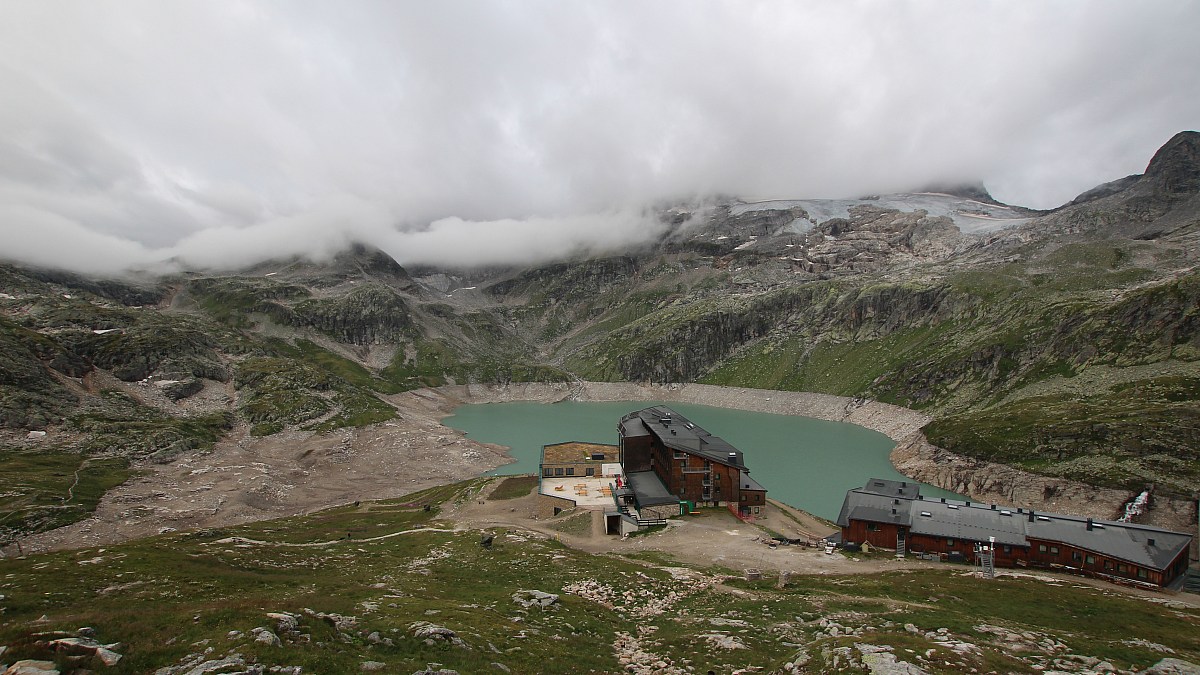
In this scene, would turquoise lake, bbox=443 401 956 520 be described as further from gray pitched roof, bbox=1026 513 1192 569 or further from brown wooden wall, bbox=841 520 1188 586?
gray pitched roof, bbox=1026 513 1192 569

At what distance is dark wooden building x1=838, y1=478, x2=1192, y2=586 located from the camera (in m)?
35.1

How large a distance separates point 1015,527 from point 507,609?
3881 centimetres

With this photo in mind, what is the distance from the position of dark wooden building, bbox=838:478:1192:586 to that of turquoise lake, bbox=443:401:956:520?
19233mm

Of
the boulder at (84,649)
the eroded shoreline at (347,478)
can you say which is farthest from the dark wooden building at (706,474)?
the boulder at (84,649)

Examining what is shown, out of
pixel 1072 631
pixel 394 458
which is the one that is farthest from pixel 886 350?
pixel 1072 631

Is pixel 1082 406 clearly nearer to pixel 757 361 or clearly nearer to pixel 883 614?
pixel 883 614

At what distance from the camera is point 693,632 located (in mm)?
21891

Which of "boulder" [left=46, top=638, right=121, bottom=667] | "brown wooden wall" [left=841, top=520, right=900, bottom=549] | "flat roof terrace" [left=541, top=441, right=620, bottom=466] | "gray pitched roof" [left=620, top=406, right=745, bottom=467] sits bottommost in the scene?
"flat roof terrace" [left=541, top=441, right=620, bottom=466]

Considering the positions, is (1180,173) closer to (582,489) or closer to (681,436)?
(681,436)

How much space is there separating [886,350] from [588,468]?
Result: 13182 centimetres

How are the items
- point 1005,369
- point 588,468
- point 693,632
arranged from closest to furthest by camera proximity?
point 693,632, point 588,468, point 1005,369

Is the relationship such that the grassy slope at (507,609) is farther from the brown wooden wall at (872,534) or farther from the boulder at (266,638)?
the brown wooden wall at (872,534)

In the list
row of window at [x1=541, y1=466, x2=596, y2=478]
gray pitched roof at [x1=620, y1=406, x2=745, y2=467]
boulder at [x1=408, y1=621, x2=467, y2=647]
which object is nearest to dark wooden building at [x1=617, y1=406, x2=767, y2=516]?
gray pitched roof at [x1=620, y1=406, x2=745, y2=467]

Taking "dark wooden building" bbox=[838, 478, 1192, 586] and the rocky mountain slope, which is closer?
"dark wooden building" bbox=[838, 478, 1192, 586]
